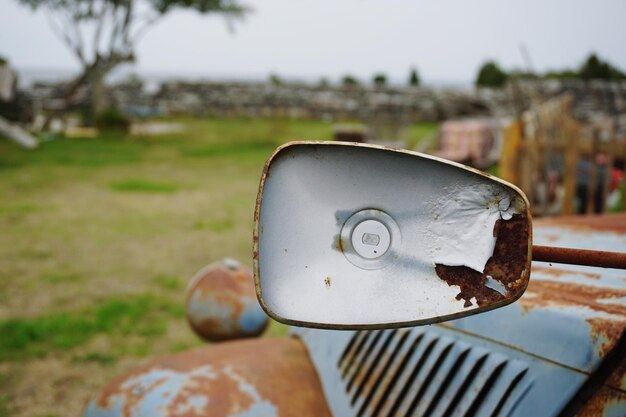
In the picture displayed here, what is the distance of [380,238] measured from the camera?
805 millimetres

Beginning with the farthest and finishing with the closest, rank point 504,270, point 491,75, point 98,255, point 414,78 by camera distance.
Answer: point 414,78 → point 491,75 → point 98,255 → point 504,270

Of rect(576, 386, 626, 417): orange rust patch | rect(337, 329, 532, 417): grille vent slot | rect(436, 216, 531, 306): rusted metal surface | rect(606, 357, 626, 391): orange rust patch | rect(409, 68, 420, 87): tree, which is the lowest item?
rect(337, 329, 532, 417): grille vent slot

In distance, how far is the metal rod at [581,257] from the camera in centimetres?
75

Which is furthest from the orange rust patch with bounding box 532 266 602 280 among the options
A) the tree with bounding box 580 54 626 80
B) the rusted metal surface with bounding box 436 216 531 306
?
the tree with bounding box 580 54 626 80

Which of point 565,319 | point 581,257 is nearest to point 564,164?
point 565,319

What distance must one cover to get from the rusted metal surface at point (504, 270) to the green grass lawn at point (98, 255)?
2890 millimetres

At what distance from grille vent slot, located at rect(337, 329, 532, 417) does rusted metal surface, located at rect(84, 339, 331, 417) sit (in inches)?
6.3

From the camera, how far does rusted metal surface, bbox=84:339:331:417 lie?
1.39 meters

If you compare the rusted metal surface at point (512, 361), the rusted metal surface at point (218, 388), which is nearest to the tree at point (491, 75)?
the rusted metal surface at point (512, 361)

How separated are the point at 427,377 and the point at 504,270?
0.59 metres

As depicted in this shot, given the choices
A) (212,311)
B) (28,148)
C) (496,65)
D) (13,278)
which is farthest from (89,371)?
(496,65)

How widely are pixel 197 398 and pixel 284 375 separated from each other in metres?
0.28

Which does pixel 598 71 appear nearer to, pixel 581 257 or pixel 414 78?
pixel 414 78

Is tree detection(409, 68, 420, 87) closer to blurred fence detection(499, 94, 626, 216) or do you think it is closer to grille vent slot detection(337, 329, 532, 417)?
blurred fence detection(499, 94, 626, 216)
